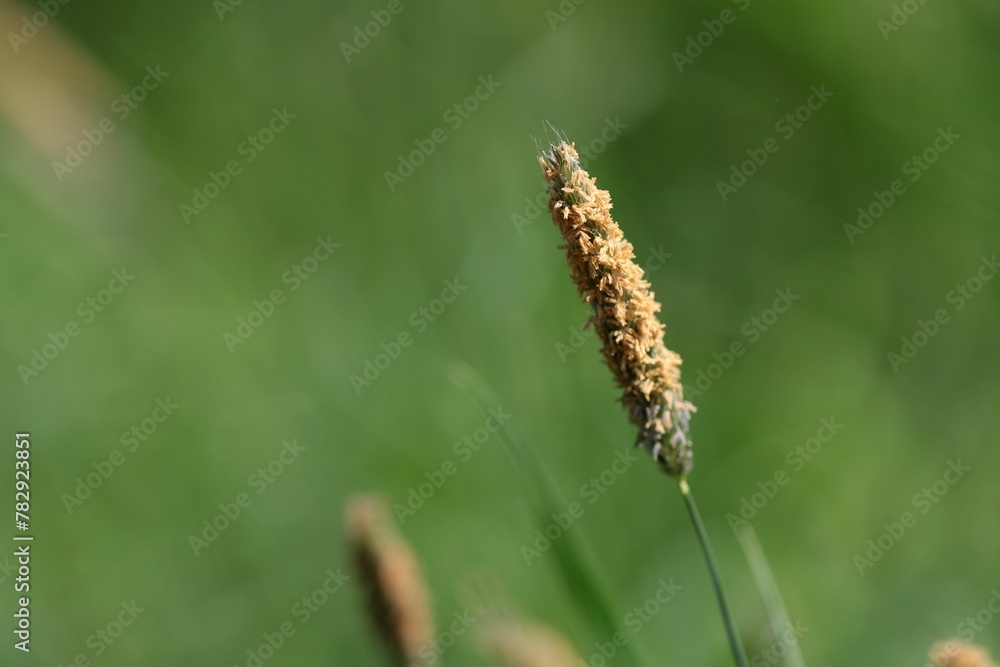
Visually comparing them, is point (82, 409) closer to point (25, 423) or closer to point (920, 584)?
point (25, 423)

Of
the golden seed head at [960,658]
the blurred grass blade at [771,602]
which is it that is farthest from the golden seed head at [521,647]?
the golden seed head at [960,658]

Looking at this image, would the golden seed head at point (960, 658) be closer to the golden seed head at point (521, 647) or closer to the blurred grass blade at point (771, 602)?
the blurred grass blade at point (771, 602)

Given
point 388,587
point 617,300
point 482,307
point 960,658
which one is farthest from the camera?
point 482,307

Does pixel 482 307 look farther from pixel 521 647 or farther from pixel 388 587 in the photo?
pixel 521 647

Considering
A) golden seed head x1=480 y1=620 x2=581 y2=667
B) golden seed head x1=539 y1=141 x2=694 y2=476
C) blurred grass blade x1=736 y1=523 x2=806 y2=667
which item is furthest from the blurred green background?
golden seed head x1=539 y1=141 x2=694 y2=476

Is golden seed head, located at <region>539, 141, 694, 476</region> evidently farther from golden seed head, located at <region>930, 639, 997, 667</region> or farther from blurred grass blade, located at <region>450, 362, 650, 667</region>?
golden seed head, located at <region>930, 639, 997, 667</region>

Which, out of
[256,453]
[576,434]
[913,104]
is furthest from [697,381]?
[256,453]

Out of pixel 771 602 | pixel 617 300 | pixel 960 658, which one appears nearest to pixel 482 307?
pixel 771 602
